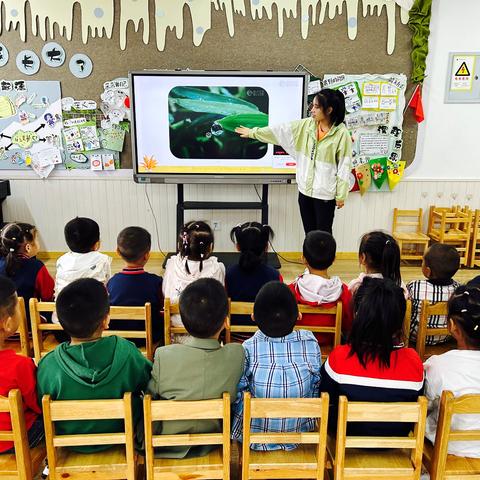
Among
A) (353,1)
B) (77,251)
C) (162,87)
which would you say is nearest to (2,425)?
(77,251)

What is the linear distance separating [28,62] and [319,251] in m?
3.28

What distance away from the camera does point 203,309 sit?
5.12 ft

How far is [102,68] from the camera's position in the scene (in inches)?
165

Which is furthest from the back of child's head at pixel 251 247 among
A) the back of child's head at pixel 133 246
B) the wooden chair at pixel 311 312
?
the back of child's head at pixel 133 246

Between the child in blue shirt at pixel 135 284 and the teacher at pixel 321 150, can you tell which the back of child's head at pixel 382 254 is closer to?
the child in blue shirt at pixel 135 284

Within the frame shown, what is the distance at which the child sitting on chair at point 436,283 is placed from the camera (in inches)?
85.9

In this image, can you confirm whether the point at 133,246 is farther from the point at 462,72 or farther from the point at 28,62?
the point at 462,72

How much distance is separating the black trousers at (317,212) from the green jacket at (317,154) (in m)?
0.07

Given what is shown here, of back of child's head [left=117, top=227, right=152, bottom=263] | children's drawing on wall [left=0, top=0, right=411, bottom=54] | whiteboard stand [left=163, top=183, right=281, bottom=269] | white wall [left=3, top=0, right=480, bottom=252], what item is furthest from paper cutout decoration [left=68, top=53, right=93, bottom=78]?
back of child's head [left=117, top=227, right=152, bottom=263]

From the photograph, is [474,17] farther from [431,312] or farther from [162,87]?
[431,312]

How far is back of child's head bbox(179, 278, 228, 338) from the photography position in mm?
1552

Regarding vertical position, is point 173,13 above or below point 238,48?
above

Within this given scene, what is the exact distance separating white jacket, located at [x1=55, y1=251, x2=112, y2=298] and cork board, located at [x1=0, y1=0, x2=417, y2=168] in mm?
2271

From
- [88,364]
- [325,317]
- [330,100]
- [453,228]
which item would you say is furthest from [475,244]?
[88,364]
